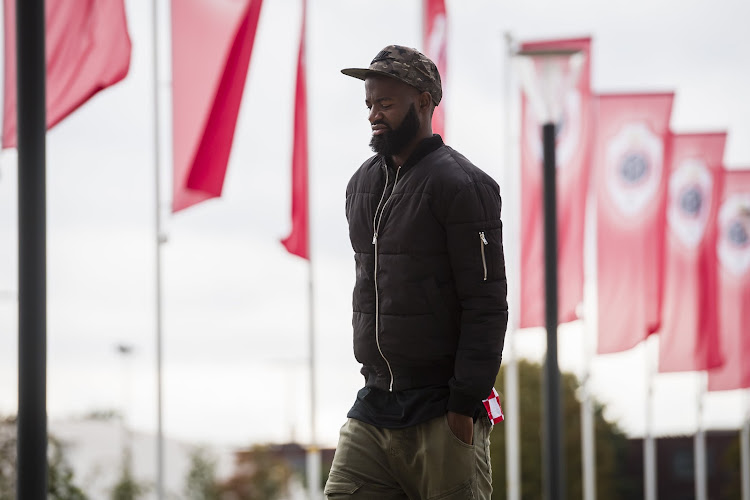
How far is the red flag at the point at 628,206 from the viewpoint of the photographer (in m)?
16.4

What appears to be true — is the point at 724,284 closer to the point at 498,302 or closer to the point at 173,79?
the point at 173,79

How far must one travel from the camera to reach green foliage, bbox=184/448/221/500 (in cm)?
4138

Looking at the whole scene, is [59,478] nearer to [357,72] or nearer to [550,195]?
[550,195]

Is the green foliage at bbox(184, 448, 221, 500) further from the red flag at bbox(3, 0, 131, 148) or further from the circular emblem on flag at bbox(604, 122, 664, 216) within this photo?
the red flag at bbox(3, 0, 131, 148)

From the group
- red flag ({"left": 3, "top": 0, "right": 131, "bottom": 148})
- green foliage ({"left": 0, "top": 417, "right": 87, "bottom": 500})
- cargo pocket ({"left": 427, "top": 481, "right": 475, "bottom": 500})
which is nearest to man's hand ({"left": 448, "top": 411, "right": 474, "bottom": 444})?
cargo pocket ({"left": 427, "top": 481, "right": 475, "bottom": 500})

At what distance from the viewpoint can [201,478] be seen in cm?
4184

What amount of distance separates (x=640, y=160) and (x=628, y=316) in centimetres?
201

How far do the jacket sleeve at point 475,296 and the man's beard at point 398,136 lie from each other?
0.29 metres

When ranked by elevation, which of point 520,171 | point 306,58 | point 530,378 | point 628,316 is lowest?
point 530,378

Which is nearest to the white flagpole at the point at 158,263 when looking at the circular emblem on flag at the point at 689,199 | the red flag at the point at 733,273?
the circular emblem on flag at the point at 689,199

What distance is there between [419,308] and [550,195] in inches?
185

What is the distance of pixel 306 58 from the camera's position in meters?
12.4

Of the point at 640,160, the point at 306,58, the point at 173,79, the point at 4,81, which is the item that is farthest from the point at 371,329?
the point at 640,160

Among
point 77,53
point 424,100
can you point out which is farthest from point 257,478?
point 424,100
